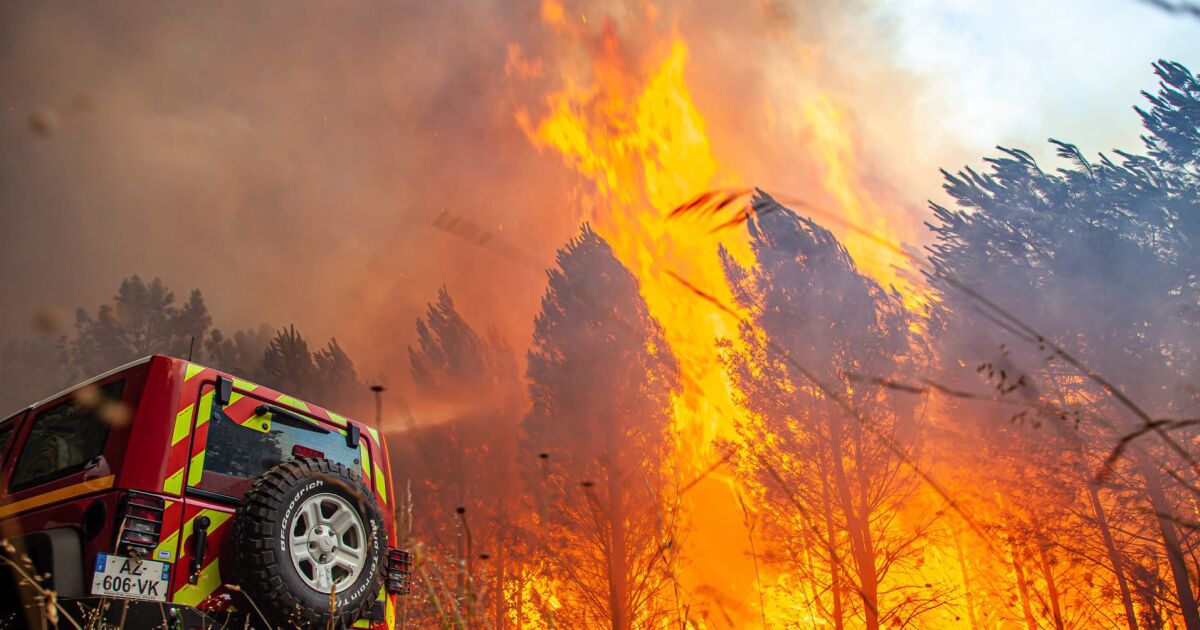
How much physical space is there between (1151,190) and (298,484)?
54.7 ft

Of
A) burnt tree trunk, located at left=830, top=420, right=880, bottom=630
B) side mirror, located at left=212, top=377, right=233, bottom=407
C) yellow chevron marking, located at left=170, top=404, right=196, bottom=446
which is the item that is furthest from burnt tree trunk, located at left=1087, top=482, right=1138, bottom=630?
yellow chevron marking, located at left=170, top=404, right=196, bottom=446

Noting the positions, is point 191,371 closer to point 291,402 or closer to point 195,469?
point 195,469

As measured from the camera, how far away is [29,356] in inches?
1617

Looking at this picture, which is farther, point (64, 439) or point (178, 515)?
point (64, 439)

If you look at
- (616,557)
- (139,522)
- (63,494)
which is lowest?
(139,522)

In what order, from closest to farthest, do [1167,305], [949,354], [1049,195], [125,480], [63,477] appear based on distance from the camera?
1. [125,480]
2. [63,477]
3. [1167,305]
4. [1049,195]
5. [949,354]

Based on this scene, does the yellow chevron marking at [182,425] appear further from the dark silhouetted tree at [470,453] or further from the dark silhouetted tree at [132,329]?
the dark silhouetted tree at [132,329]

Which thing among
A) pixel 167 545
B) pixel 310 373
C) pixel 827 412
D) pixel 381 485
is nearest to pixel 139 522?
pixel 167 545

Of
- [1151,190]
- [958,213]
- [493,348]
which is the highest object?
[493,348]

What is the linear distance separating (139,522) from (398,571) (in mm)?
1789

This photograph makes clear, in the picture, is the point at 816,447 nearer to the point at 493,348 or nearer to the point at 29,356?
the point at 493,348

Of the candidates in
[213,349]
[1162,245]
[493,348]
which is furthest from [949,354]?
[213,349]

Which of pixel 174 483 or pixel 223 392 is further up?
pixel 223 392

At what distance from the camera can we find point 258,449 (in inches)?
184
